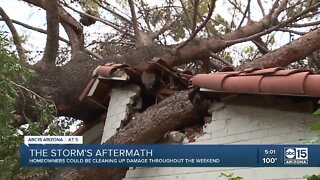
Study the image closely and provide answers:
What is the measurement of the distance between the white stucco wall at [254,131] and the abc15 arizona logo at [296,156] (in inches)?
23.7

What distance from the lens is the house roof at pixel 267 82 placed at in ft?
12.5

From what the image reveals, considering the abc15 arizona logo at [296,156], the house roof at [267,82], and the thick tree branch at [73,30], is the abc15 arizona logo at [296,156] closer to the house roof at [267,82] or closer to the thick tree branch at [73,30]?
the house roof at [267,82]

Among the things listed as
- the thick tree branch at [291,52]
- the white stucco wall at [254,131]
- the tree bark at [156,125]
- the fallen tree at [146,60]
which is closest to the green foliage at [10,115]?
the fallen tree at [146,60]

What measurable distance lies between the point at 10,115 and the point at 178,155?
1606 mm

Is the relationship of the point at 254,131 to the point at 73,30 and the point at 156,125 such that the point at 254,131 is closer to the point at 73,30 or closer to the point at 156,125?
the point at 156,125

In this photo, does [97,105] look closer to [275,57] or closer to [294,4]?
[275,57]

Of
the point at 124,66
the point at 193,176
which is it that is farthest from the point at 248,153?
the point at 124,66

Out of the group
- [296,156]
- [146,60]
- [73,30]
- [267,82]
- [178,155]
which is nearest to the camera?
[296,156]

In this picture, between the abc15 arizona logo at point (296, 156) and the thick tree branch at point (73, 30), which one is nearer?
the abc15 arizona logo at point (296, 156)

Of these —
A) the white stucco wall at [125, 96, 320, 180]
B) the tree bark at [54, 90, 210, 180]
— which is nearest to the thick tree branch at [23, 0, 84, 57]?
the tree bark at [54, 90, 210, 180]

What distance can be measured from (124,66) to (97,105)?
1.22 m

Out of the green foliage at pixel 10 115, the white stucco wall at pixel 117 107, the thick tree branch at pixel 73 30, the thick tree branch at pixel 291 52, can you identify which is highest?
the thick tree branch at pixel 73 30

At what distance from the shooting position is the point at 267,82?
13.5 feet

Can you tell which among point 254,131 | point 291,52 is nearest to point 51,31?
point 291,52
